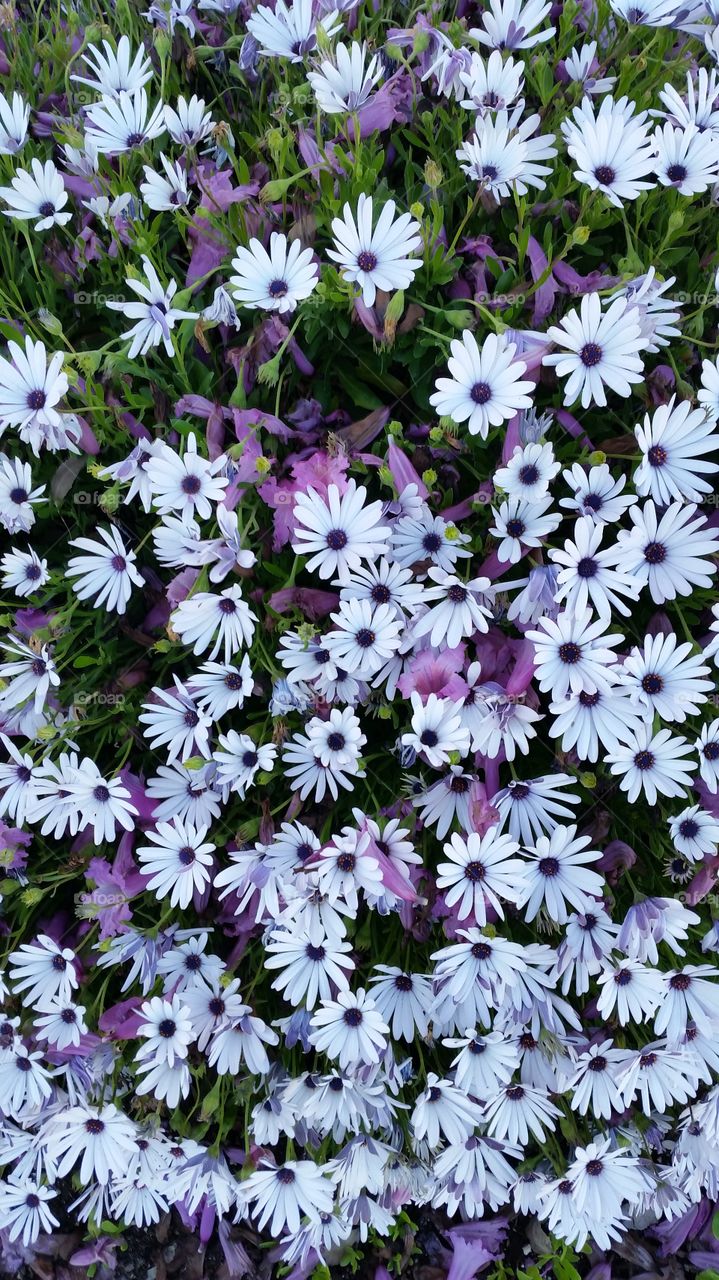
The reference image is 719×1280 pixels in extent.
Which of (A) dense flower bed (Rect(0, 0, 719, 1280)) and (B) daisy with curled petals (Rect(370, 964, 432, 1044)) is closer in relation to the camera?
Result: (A) dense flower bed (Rect(0, 0, 719, 1280))

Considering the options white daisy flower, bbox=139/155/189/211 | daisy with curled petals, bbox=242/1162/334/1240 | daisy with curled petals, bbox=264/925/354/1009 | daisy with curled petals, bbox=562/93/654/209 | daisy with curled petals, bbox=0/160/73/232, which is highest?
daisy with curled petals, bbox=562/93/654/209

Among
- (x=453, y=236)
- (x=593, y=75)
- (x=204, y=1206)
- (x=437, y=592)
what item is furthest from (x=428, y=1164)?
(x=593, y=75)


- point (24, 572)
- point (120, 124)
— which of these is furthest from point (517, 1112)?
point (120, 124)

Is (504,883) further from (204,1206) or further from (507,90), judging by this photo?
(507,90)

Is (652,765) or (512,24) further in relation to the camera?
(512,24)

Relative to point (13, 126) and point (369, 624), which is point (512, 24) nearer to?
point (13, 126)

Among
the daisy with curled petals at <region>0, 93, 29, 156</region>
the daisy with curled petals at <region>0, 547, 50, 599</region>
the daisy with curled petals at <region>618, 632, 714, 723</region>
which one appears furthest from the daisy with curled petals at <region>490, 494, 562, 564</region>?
the daisy with curled petals at <region>0, 93, 29, 156</region>

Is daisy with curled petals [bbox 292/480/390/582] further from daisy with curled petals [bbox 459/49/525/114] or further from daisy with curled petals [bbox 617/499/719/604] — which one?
daisy with curled petals [bbox 459/49/525/114]
